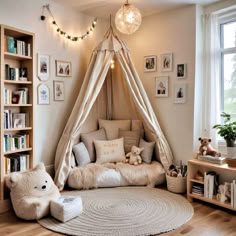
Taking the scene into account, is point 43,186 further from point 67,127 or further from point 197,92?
point 197,92

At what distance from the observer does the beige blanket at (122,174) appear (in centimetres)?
352

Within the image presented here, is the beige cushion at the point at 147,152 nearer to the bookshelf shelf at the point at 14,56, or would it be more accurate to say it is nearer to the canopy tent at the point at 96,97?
the canopy tent at the point at 96,97

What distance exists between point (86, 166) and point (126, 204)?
0.92 meters

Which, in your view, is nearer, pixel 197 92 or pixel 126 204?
pixel 126 204

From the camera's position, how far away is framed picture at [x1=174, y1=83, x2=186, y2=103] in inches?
150

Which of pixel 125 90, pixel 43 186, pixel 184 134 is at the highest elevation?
pixel 125 90

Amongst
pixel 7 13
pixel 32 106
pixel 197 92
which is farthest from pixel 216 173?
pixel 7 13

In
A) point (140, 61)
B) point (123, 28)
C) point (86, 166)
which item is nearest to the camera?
point (123, 28)

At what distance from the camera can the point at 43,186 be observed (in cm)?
292

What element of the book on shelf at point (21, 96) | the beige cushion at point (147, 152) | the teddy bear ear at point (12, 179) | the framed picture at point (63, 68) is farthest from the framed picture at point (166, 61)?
the teddy bear ear at point (12, 179)

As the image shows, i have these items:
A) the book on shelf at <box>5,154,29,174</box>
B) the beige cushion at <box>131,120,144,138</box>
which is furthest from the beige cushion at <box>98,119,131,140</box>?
the book on shelf at <box>5,154,29,174</box>

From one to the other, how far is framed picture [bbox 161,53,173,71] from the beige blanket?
1.45 metres

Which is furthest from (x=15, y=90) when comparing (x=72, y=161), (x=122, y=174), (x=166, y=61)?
(x=166, y=61)

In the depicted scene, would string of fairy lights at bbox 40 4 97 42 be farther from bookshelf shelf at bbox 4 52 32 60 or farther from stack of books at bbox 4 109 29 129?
stack of books at bbox 4 109 29 129
